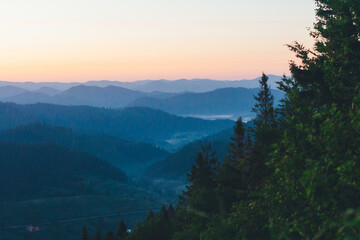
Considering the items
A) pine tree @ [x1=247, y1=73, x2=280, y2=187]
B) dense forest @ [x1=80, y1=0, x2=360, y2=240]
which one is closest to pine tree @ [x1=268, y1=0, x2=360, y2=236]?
dense forest @ [x1=80, y1=0, x2=360, y2=240]

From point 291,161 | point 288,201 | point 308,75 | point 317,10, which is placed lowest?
point 288,201

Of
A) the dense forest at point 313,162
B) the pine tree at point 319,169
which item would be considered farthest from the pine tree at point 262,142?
the pine tree at point 319,169

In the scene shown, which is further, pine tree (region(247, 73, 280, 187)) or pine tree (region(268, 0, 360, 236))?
pine tree (region(247, 73, 280, 187))

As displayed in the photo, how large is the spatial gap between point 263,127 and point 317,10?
2619 centimetres

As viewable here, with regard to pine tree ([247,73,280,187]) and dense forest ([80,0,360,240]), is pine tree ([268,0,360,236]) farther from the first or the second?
pine tree ([247,73,280,187])

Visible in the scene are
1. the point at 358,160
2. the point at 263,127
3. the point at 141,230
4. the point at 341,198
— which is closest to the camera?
the point at 341,198

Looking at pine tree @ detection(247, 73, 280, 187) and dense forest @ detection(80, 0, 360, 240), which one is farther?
pine tree @ detection(247, 73, 280, 187)

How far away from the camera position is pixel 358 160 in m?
15.8

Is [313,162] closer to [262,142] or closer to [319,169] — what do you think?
[319,169]

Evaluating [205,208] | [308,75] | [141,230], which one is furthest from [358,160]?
[141,230]

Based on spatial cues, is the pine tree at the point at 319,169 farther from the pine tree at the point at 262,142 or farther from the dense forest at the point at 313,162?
the pine tree at the point at 262,142

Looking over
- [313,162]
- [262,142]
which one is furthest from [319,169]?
[262,142]

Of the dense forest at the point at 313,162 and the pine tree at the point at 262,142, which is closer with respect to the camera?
the dense forest at the point at 313,162

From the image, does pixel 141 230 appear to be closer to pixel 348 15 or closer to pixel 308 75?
pixel 308 75
